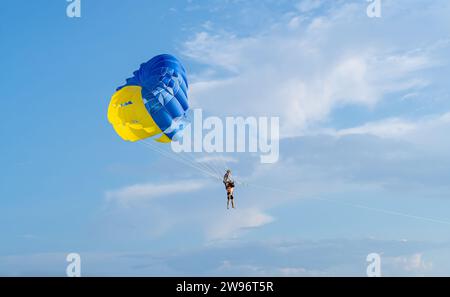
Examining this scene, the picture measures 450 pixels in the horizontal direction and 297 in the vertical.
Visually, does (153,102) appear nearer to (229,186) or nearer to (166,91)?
(166,91)

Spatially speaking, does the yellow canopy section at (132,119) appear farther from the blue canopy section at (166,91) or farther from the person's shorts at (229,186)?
the person's shorts at (229,186)

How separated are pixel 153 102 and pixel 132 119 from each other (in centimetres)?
201

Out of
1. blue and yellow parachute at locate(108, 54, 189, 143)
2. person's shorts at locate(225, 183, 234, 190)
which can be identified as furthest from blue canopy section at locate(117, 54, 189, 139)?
person's shorts at locate(225, 183, 234, 190)

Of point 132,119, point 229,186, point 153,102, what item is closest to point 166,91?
point 153,102

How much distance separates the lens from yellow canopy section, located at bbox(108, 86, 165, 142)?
4503 centimetres

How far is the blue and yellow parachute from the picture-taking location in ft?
142

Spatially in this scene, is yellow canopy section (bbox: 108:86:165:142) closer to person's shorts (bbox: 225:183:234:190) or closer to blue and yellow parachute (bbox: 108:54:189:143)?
blue and yellow parachute (bbox: 108:54:189:143)

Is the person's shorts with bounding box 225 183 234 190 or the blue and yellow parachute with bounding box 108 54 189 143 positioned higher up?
the blue and yellow parachute with bounding box 108 54 189 143

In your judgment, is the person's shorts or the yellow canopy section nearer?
the person's shorts
